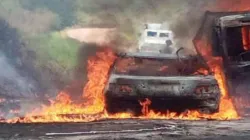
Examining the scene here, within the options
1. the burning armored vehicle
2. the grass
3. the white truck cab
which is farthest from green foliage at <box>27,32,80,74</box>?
the burning armored vehicle

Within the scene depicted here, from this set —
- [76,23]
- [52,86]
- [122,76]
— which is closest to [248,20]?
[122,76]

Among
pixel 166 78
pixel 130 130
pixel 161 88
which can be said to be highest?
pixel 166 78

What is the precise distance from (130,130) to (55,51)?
428 centimetres

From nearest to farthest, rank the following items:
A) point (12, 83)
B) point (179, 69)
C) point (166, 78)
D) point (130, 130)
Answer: point (130, 130)
point (166, 78)
point (179, 69)
point (12, 83)

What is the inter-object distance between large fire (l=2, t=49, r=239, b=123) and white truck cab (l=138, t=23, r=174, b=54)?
0.84m

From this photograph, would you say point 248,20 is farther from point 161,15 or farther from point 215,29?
point 161,15

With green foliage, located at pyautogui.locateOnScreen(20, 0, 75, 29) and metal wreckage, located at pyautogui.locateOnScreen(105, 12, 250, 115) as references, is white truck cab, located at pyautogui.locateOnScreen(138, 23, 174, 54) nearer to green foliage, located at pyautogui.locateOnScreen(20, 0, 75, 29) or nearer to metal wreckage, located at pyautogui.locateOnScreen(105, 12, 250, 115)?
metal wreckage, located at pyautogui.locateOnScreen(105, 12, 250, 115)

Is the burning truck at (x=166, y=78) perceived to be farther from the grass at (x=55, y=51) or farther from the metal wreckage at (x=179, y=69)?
the grass at (x=55, y=51)

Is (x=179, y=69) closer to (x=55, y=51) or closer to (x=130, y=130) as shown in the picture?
(x=130, y=130)

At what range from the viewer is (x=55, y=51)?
40.4 ft

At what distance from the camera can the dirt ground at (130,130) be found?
8.22m

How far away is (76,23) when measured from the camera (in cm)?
1221

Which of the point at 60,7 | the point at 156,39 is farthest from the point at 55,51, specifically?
the point at 156,39

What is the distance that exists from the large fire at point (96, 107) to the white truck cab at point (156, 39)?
838 millimetres
